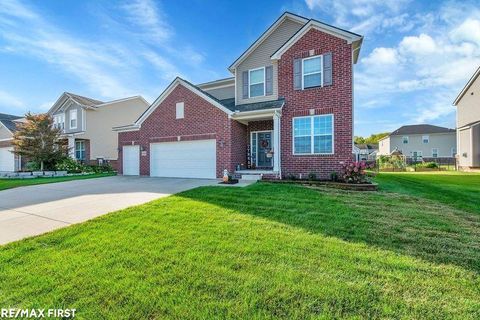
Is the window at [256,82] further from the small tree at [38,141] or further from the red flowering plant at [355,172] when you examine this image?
the small tree at [38,141]

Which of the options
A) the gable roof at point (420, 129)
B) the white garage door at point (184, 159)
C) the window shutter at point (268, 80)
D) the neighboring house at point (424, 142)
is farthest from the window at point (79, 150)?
the gable roof at point (420, 129)

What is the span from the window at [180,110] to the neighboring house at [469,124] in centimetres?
2753

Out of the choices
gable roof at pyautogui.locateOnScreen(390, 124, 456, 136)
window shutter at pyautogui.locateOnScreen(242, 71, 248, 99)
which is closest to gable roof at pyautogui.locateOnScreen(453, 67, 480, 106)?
gable roof at pyautogui.locateOnScreen(390, 124, 456, 136)

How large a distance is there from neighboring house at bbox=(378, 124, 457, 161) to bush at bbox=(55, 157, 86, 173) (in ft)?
148

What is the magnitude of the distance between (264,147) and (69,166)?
1759 centimetres

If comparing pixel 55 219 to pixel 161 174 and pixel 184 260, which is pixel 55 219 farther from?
pixel 161 174

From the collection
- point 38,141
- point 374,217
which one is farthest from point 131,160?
point 374,217

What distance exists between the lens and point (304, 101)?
12.0 m

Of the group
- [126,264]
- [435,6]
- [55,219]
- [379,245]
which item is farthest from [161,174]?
[435,6]

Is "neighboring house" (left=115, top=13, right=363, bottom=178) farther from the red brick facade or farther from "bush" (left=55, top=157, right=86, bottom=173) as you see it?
"bush" (left=55, top=157, right=86, bottom=173)

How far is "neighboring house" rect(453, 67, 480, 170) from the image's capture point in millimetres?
23203

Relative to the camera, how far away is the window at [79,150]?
2419cm

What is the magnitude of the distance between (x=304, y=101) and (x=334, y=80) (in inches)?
64.9

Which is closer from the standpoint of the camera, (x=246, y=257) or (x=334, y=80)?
(x=246, y=257)
